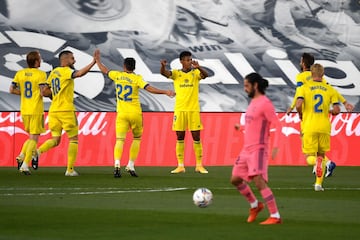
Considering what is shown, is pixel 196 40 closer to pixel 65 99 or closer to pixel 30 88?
pixel 30 88

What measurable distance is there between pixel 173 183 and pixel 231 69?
1010cm

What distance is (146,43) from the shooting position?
29.0 m

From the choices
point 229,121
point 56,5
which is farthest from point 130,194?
A: point 56,5

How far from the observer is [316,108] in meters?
18.5

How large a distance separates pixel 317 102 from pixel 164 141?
28.6 feet

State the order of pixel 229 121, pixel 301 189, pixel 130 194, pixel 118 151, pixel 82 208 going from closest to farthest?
pixel 82 208 → pixel 130 194 → pixel 301 189 → pixel 118 151 → pixel 229 121

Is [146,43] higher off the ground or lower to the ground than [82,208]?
higher

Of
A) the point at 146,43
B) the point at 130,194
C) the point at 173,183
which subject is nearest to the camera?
the point at 130,194

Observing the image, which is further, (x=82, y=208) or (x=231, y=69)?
(x=231, y=69)

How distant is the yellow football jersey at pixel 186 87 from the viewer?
23516mm

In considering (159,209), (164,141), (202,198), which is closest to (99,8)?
(164,141)

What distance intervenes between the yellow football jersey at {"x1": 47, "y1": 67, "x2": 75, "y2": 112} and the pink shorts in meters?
8.98

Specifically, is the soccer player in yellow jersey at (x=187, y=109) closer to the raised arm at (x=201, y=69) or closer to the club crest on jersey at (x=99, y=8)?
the raised arm at (x=201, y=69)

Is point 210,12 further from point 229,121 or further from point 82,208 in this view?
point 82,208
